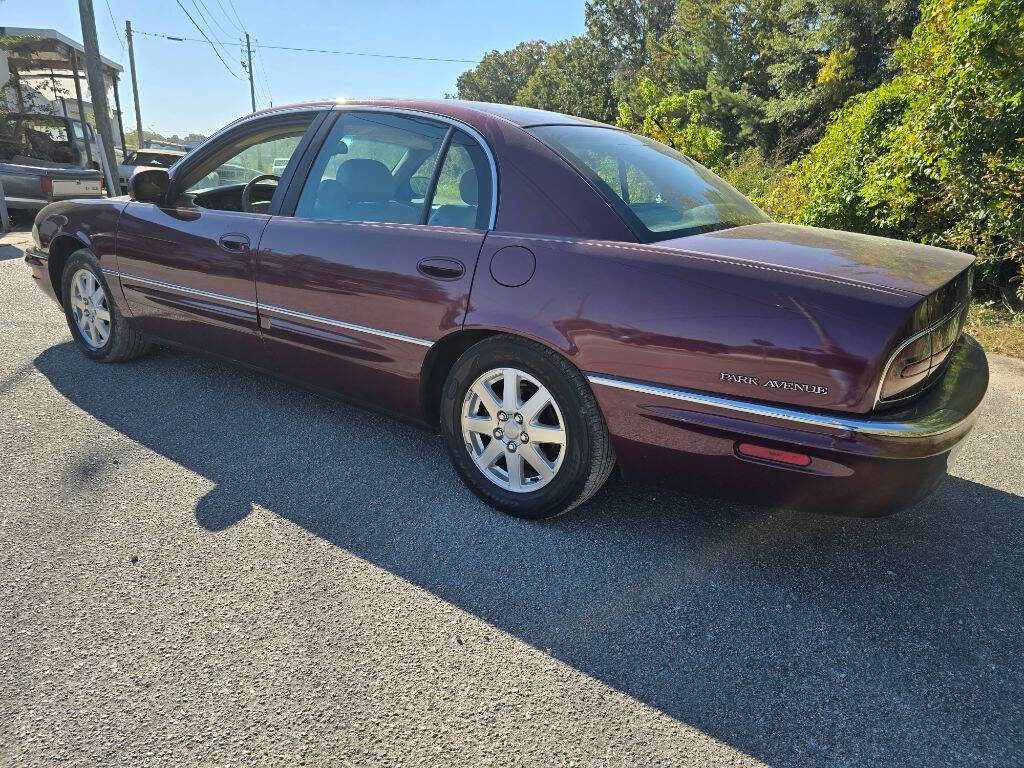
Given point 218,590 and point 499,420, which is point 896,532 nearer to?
point 499,420

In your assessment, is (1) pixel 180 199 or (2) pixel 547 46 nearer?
(1) pixel 180 199

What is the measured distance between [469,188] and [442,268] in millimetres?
355

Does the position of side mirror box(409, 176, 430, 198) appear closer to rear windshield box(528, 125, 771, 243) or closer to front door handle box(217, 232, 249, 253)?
rear windshield box(528, 125, 771, 243)

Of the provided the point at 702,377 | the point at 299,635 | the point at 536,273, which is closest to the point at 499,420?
the point at 536,273

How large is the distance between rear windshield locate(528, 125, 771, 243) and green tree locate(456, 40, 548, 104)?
8413cm

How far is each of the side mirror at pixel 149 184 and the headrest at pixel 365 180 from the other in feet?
3.82

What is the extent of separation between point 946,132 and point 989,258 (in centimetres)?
113

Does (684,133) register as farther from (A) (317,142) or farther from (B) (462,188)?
(B) (462,188)

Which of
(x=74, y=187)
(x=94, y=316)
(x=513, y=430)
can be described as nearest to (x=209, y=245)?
(x=94, y=316)

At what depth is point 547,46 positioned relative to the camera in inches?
3194

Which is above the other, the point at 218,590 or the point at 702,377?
the point at 702,377

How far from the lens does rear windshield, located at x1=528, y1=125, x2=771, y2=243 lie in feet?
8.27

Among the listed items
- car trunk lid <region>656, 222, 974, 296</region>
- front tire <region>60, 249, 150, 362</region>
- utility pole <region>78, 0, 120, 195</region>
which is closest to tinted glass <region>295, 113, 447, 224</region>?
car trunk lid <region>656, 222, 974, 296</region>

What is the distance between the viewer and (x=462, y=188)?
278cm
